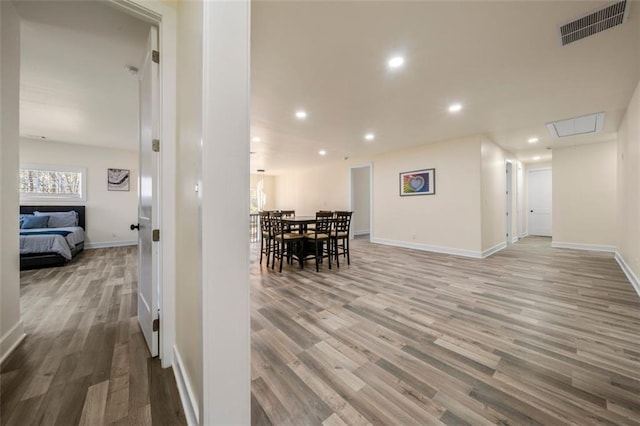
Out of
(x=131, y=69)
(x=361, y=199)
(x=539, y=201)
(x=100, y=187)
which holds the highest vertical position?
(x=131, y=69)

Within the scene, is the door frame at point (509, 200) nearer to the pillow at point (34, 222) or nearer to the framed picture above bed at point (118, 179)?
the framed picture above bed at point (118, 179)

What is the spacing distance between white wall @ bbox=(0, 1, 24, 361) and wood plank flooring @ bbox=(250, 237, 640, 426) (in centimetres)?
176

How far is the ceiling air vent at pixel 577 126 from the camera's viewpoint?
3932mm

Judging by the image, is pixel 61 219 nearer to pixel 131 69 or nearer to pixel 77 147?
pixel 77 147

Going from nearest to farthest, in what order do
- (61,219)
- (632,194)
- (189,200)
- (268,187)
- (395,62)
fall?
(189,200) < (395,62) < (632,194) < (61,219) < (268,187)

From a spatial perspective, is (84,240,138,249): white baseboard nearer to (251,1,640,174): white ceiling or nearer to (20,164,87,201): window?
(20,164,87,201): window

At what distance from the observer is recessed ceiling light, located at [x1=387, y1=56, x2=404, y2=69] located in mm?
2330

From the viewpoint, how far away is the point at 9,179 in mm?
1785

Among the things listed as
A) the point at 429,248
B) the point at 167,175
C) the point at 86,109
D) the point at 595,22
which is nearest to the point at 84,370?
the point at 167,175

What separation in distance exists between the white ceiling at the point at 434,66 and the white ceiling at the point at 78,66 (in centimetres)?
116

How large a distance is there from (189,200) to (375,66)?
2247 millimetres

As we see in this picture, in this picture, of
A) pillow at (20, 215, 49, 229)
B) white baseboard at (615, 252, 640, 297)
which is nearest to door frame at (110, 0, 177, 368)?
white baseboard at (615, 252, 640, 297)

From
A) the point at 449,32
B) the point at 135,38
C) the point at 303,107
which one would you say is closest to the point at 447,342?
the point at 449,32

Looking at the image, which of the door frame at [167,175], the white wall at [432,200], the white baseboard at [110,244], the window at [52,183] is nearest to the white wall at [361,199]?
the white wall at [432,200]
